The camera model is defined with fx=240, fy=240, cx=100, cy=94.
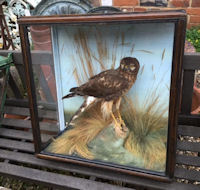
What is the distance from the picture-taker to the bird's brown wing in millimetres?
1083

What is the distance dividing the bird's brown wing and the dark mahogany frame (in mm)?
249

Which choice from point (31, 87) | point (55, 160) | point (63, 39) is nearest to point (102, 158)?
point (55, 160)

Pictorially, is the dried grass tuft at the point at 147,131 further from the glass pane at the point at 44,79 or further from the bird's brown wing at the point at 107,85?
the glass pane at the point at 44,79

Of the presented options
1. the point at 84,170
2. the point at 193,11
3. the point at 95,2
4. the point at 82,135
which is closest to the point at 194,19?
the point at 193,11

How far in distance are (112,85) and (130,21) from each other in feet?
1.08

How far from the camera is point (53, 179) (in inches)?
46.5

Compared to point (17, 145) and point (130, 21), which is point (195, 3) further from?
point (17, 145)

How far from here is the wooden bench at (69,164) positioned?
1.12 m

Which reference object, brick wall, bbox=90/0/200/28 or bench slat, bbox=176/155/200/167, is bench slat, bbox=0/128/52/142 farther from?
brick wall, bbox=90/0/200/28

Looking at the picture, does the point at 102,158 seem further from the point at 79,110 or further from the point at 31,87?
the point at 31,87

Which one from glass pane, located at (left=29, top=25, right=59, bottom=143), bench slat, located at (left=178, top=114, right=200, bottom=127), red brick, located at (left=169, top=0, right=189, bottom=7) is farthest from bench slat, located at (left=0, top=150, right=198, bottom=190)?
red brick, located at (left=169, top=0, right=189, bottom=7)

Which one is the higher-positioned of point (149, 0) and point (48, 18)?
point (149, 0)

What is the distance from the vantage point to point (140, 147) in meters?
1.13

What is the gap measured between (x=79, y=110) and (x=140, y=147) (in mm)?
375
